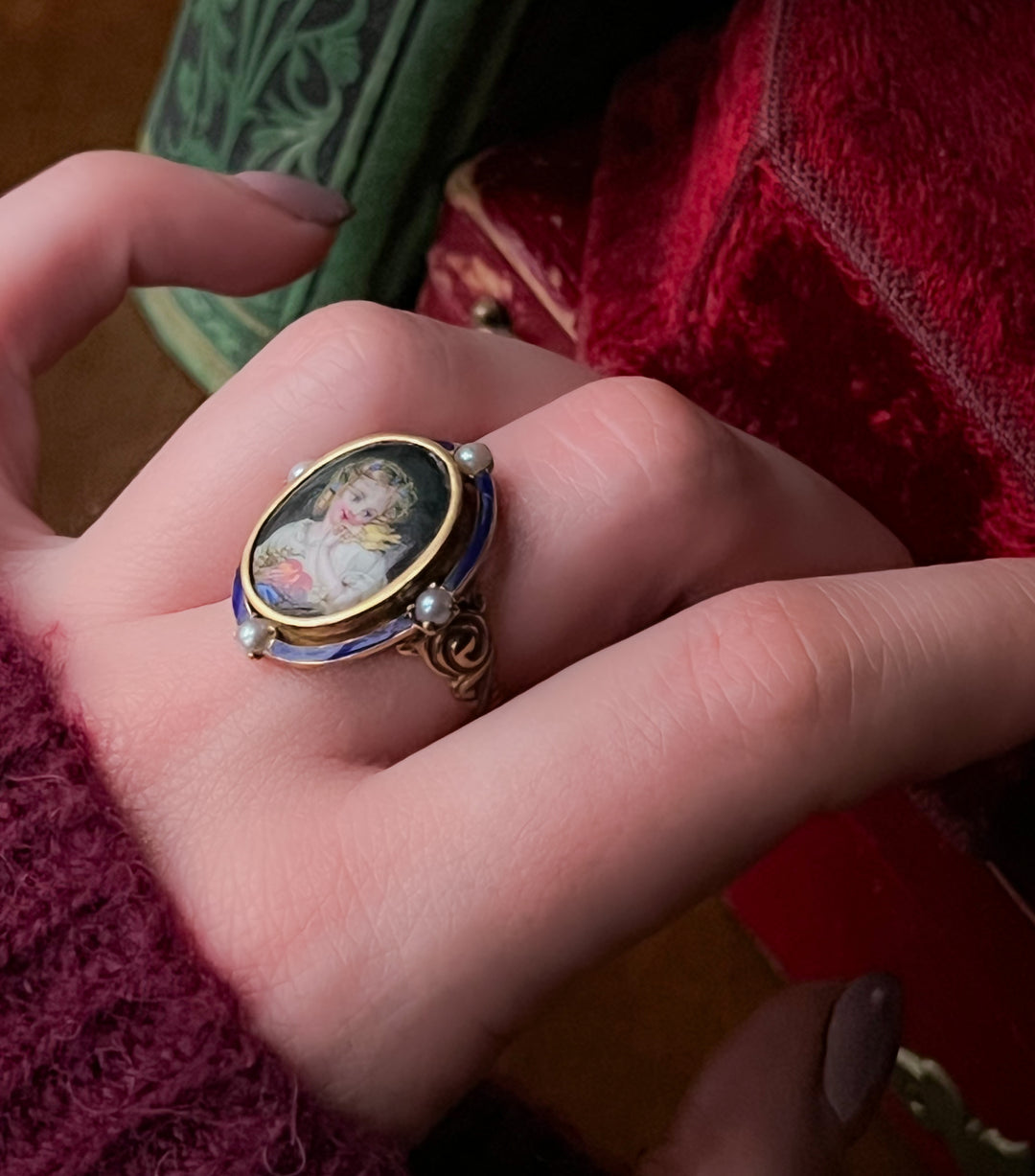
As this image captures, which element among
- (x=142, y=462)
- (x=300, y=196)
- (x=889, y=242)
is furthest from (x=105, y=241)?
(x=142, y=462)

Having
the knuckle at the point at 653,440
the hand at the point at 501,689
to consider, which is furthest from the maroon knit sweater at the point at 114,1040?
the knuckle at the point at 653,440

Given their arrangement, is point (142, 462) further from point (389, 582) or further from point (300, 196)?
point (389, 582)

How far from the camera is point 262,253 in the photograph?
668 millimetres

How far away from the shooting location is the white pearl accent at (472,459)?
47cm

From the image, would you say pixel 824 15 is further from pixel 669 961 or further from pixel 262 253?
pixel 669 961

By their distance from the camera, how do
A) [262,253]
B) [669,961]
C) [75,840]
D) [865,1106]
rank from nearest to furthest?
[75,840] < [865,1106] < [262,253] < [669,961]

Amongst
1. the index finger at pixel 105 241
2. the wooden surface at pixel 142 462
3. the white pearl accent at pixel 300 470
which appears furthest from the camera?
the wooden surface at pixel 142 462

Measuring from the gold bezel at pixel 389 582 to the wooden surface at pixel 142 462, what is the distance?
616mm

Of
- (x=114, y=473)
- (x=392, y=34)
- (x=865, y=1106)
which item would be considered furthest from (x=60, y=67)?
(x=865, y=1106)

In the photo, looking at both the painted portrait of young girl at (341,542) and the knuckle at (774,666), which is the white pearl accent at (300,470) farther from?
the knuckle at (774,666)

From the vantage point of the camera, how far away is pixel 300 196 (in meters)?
0.71

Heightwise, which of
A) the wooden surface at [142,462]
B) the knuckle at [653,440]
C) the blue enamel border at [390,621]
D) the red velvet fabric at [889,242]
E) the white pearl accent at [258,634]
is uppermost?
the red velvet fabric at [889,242]

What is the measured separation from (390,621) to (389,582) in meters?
0.02

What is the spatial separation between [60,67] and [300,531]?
43.9 inches
